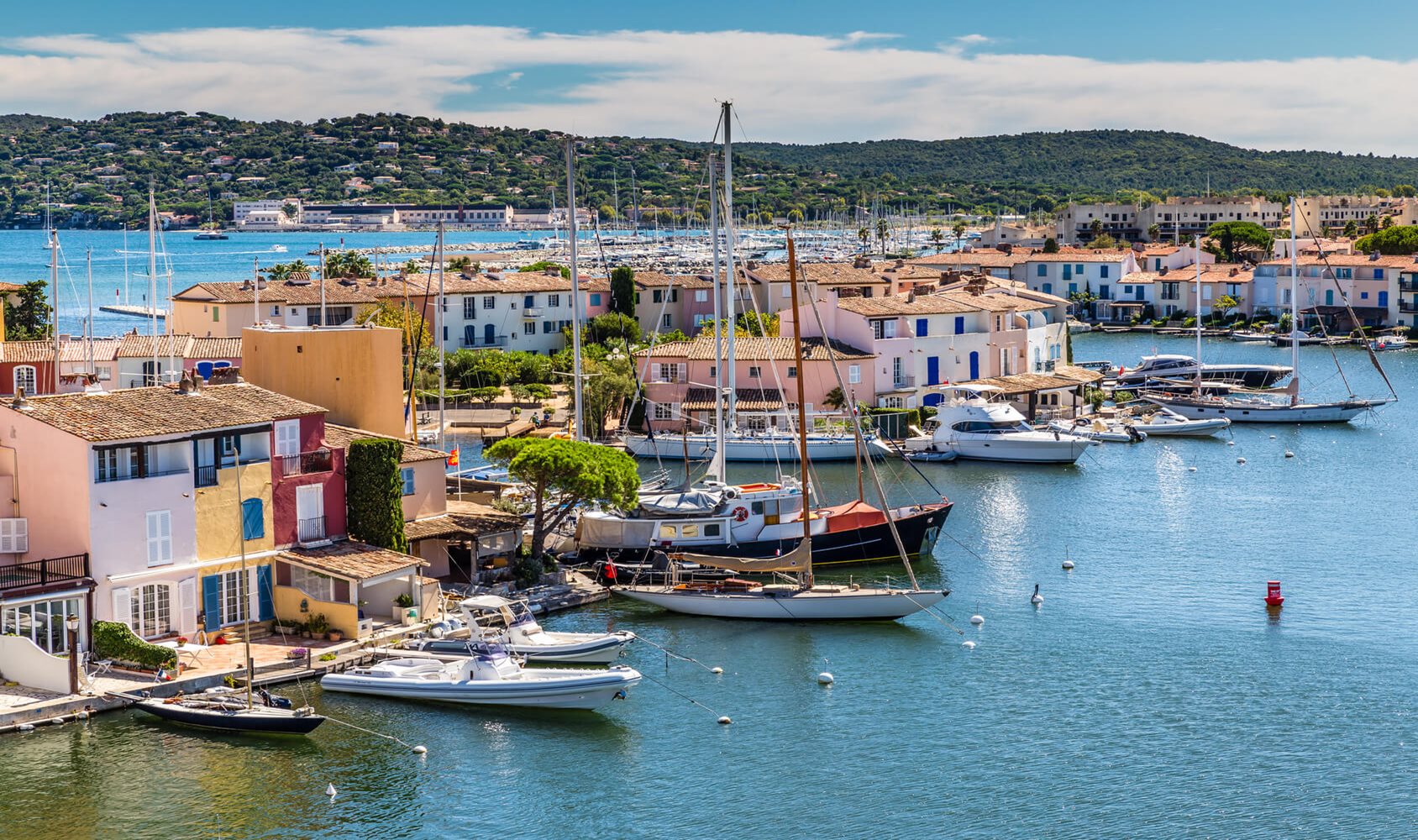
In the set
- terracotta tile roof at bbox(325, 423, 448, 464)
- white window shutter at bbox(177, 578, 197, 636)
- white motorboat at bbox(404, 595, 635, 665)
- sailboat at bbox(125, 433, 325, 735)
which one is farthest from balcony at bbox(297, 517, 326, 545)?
sailboat at bbox(125, 433, 325, 735)

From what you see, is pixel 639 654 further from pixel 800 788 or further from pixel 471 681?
pixel 800 788

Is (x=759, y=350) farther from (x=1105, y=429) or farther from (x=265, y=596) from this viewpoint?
(x=265, y=596)

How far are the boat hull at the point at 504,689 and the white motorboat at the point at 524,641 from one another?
1450mm

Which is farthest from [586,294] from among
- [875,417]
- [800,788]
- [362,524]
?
[800,788]

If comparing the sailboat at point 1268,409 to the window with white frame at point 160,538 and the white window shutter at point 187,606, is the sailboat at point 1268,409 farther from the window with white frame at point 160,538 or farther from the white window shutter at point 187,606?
the window with white frame at point 160,538

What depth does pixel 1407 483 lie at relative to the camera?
220 feet

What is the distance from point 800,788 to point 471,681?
8.19m

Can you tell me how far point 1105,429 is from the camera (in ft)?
267

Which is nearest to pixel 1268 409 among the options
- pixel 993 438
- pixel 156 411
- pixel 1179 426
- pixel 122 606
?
pixel 1179 426

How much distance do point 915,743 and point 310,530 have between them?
16.2 m

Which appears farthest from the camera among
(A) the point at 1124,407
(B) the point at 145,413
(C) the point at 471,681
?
(A) the point at 1124,407

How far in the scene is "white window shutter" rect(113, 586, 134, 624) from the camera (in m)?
36.4

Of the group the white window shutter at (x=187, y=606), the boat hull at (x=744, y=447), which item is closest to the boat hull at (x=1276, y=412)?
the boat hull at (x=744, y=447)

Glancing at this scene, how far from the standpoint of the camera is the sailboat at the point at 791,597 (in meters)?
43.4
